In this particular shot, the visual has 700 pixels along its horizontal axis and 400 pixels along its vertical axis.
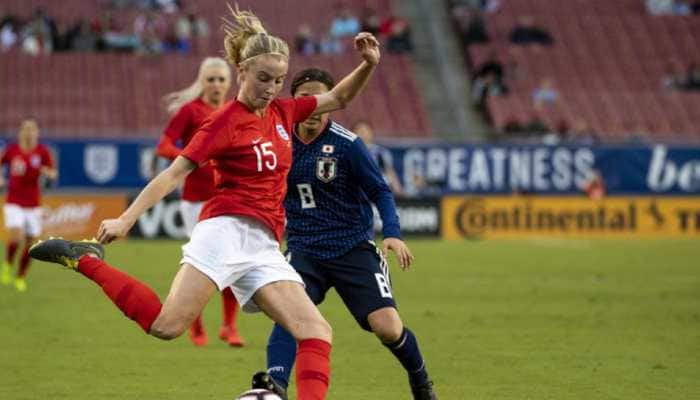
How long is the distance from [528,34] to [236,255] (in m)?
33.6

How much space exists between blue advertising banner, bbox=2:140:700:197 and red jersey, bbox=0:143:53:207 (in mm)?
12479

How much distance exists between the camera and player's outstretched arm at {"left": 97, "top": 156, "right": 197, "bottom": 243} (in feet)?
22.1

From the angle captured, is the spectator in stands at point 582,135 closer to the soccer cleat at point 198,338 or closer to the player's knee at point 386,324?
the soccer cleat at point 198,338

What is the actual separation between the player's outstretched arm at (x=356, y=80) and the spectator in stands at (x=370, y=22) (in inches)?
1160

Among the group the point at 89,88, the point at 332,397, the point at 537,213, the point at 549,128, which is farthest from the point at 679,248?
the point at 332,397

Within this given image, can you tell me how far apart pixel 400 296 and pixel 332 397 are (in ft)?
26.5

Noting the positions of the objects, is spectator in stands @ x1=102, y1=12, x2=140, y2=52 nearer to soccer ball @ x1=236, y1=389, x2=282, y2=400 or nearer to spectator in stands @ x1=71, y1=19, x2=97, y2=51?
spectator in stands @ x1=71, y1=19, x2=97, y2=51

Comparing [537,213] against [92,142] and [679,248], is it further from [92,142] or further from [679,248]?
[92,142]

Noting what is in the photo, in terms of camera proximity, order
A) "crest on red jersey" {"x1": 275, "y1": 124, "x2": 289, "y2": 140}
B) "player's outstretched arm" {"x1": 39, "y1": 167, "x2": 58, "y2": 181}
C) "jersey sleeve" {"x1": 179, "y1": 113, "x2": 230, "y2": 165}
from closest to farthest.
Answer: "jersey sleeve" {"x1": 179, "y1": 113, "x2": 230, "y2": 165}
"crest on red jersey" {"x1": 275, "y1": 124, "x2": 289, "y2": 140}
"player's outstretched arm" {"x1": 39, "y1": 167, "x2": 58, "y2": 181}

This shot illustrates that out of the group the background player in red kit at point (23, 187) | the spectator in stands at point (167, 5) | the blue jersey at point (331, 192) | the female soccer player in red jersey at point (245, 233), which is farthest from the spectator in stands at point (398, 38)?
the female soccer player in red jersey at point (245, 233)

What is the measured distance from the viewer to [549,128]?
3522 cm

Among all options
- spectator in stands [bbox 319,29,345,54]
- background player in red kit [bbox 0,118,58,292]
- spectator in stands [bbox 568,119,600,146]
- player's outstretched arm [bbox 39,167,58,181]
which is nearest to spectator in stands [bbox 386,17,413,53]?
spectator in stands [bbox 319,29,345,54]

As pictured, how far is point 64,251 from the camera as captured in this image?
7.32 metres

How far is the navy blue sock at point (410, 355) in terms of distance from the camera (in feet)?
27.1
